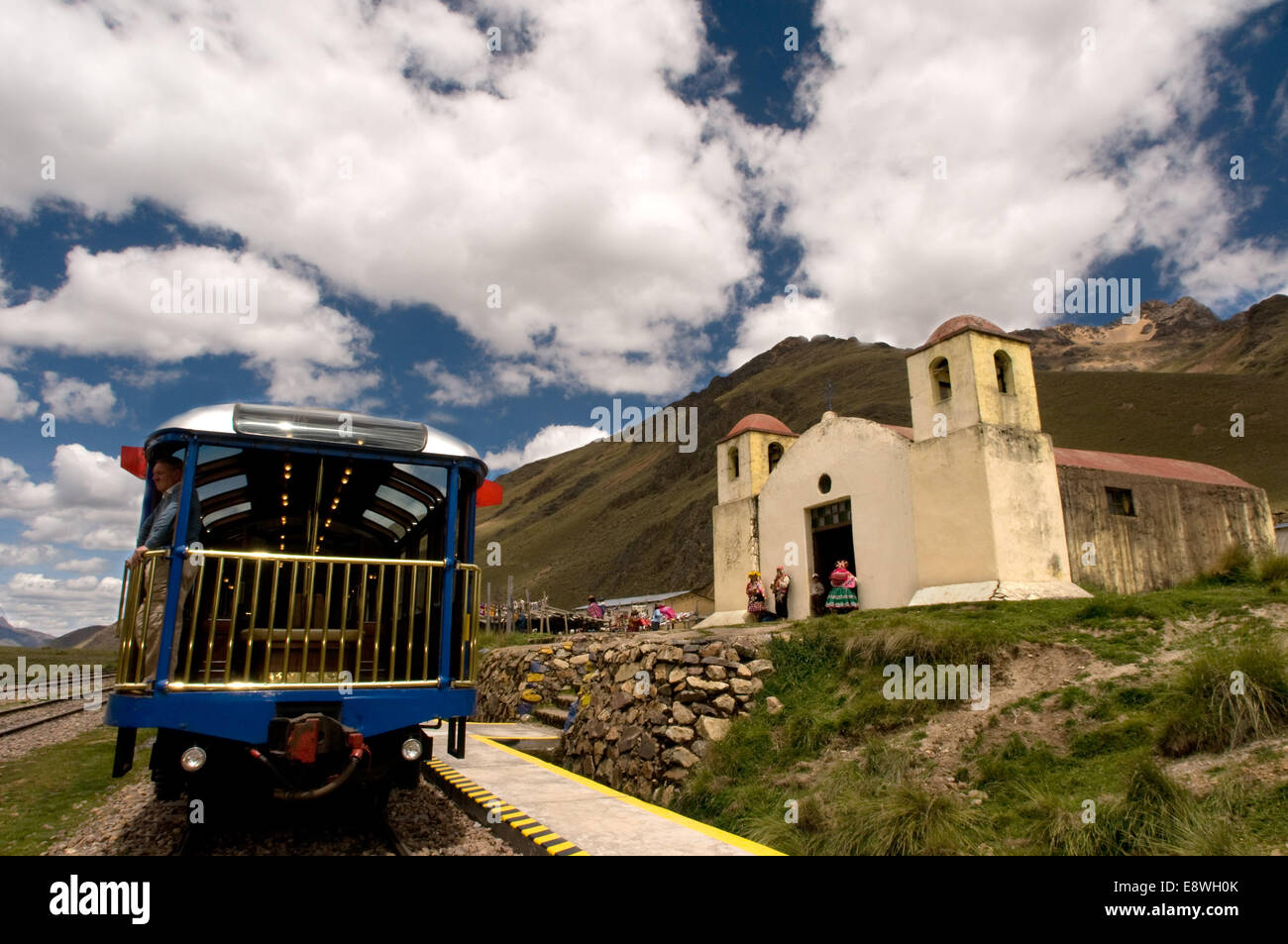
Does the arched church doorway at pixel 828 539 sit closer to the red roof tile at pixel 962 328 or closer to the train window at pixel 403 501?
the red roof tile at pixel 962 328

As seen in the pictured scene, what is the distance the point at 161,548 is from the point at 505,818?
3.34 meters

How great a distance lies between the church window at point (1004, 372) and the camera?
14.8 metres

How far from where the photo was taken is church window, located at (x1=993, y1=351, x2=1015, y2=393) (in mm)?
14766

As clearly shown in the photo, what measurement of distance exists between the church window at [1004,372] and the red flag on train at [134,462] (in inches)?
544

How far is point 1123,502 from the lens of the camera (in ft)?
51.3

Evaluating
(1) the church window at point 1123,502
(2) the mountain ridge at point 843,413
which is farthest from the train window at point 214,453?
(2) the mountain ridge at point 843,413

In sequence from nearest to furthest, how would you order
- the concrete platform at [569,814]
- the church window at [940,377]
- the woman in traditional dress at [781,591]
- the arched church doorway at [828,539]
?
the concrete platform at [569,814]
the church window at [940,377]
the arched church doorway at [828,539]
the woman in traditional dress at [781,591]

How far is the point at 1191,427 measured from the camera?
216 ft

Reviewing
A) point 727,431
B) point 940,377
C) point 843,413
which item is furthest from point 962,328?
point 843,413

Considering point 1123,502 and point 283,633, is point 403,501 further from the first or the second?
point 1123,502

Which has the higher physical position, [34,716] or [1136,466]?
[1136,466]
